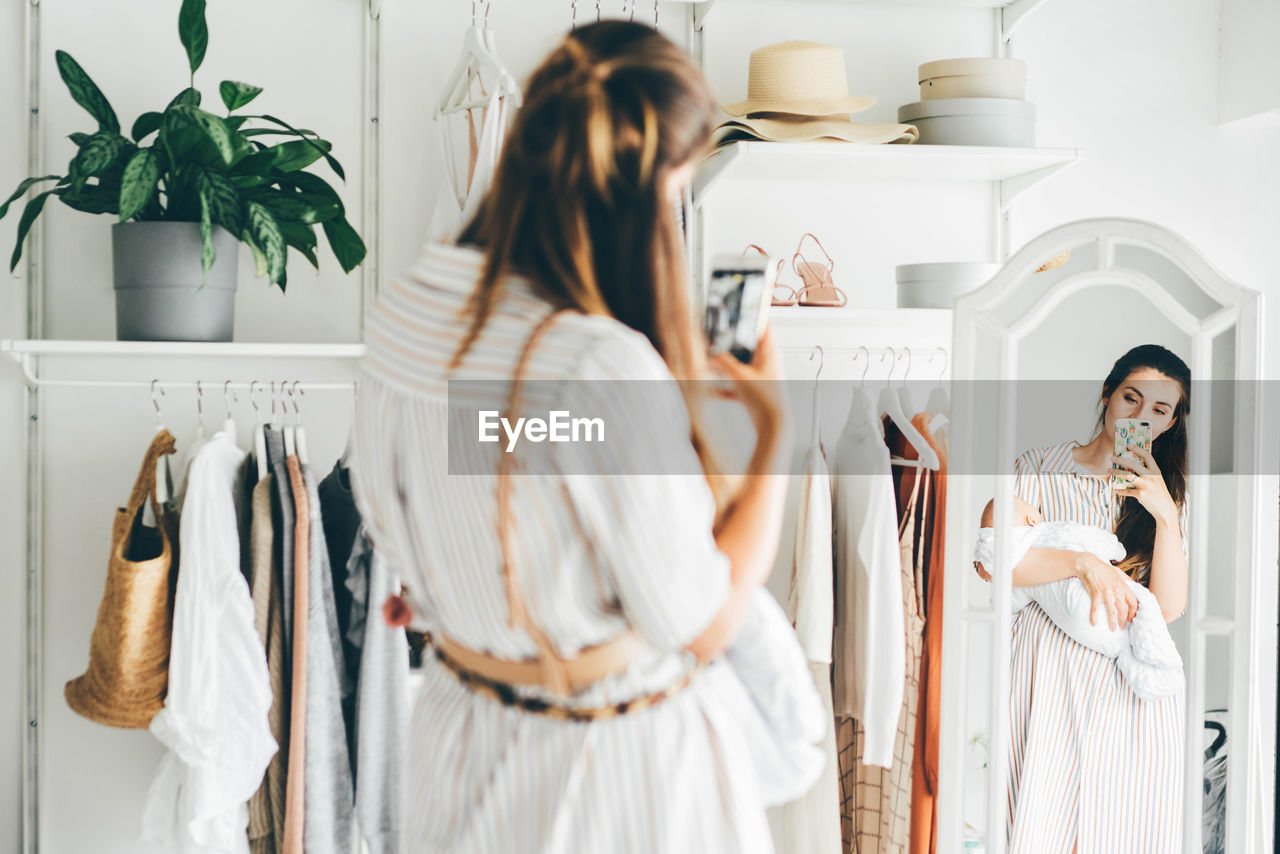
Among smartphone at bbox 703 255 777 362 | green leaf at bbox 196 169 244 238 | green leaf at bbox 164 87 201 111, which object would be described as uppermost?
green leaf at bbox 164 87 201 111

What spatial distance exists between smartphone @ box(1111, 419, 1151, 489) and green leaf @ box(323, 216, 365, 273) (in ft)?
4.13

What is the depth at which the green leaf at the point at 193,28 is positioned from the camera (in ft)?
5.46

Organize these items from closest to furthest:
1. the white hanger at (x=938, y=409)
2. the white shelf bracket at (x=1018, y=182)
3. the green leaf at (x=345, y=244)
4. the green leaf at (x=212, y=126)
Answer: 1. the green leaf at (x=212, y=126)
2. the green leaf at (x=345, y=244)
3. the white hanger at (x=938, y=409)
4. the white shelf bracket at (x=1018, y=182)

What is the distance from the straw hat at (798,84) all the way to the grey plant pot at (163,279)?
0.95m

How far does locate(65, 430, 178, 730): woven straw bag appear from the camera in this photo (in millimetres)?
1585

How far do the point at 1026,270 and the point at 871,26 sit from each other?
76 cm

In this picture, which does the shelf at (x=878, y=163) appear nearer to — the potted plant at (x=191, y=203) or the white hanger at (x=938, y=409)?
the white hanger at (x=938, y=409)

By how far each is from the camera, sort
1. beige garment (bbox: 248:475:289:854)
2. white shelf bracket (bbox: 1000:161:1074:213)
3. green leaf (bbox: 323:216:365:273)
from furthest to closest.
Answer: white shelf bracket (bbox: 1000:161:1074:213), green leaf (bbox: 323:216:365:273), beige garment (bbox: 248:475:289:854)

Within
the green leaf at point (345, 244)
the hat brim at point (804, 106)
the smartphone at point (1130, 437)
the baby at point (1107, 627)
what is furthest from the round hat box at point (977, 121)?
the green leaf at point (345, 244)

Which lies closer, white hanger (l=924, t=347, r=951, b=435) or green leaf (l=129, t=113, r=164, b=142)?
green leaf (l=129, t=113, r=164, b=142)

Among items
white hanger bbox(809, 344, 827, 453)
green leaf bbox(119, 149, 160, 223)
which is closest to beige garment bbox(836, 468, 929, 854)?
white hanger bbox(809, 344, 827, 453)

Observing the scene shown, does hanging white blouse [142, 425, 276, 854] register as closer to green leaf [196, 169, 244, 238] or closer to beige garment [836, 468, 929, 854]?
green leaf [196, 169, 244, 238]

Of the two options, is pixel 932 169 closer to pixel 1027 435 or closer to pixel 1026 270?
pixel 1026 270

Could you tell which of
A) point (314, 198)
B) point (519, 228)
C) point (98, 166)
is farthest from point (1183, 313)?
point (98, 166)
